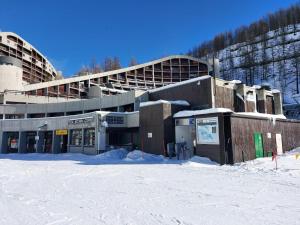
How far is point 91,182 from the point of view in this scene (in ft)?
37.9

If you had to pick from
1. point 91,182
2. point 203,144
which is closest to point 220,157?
point 203,144

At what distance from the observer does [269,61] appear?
87.2 meters

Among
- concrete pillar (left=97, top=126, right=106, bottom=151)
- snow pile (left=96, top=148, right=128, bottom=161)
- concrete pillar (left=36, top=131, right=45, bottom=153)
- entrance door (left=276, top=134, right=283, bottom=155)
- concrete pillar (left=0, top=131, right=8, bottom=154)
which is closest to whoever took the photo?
entrance door (left=276, top=134, right=283, bottom=155)

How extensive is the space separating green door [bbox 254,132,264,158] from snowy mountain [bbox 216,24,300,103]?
5408 cm

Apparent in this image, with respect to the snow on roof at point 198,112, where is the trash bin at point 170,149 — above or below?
below

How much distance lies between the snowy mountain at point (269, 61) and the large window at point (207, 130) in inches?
2272

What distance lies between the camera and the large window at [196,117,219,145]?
749 inches

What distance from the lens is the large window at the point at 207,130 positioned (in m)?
19.0

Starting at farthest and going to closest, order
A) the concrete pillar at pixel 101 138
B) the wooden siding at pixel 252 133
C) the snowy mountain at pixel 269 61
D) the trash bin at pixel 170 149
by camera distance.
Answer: the snowy mountain at pixel 269 61 → the concrete pillar at pixel 101 138 → the trash bin at pixel 170 149 → the wooden siding at pixel 252 133

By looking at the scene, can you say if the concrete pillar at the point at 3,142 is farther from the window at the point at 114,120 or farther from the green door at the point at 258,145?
the green door at the point at 258,145

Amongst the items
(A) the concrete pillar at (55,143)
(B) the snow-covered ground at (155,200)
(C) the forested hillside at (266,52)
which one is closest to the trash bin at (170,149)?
(B) the snow-covered ground at (155,200)

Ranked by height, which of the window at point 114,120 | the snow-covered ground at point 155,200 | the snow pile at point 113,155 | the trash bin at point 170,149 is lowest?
the snow-covered ground at point 155,200

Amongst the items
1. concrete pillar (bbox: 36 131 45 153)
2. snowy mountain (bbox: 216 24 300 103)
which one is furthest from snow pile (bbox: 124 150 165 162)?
snowy mountain (bbox: 216 24 300 103)

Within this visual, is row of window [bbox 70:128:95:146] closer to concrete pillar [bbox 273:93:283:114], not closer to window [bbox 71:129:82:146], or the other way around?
window [bbox 71:129:82:146]
